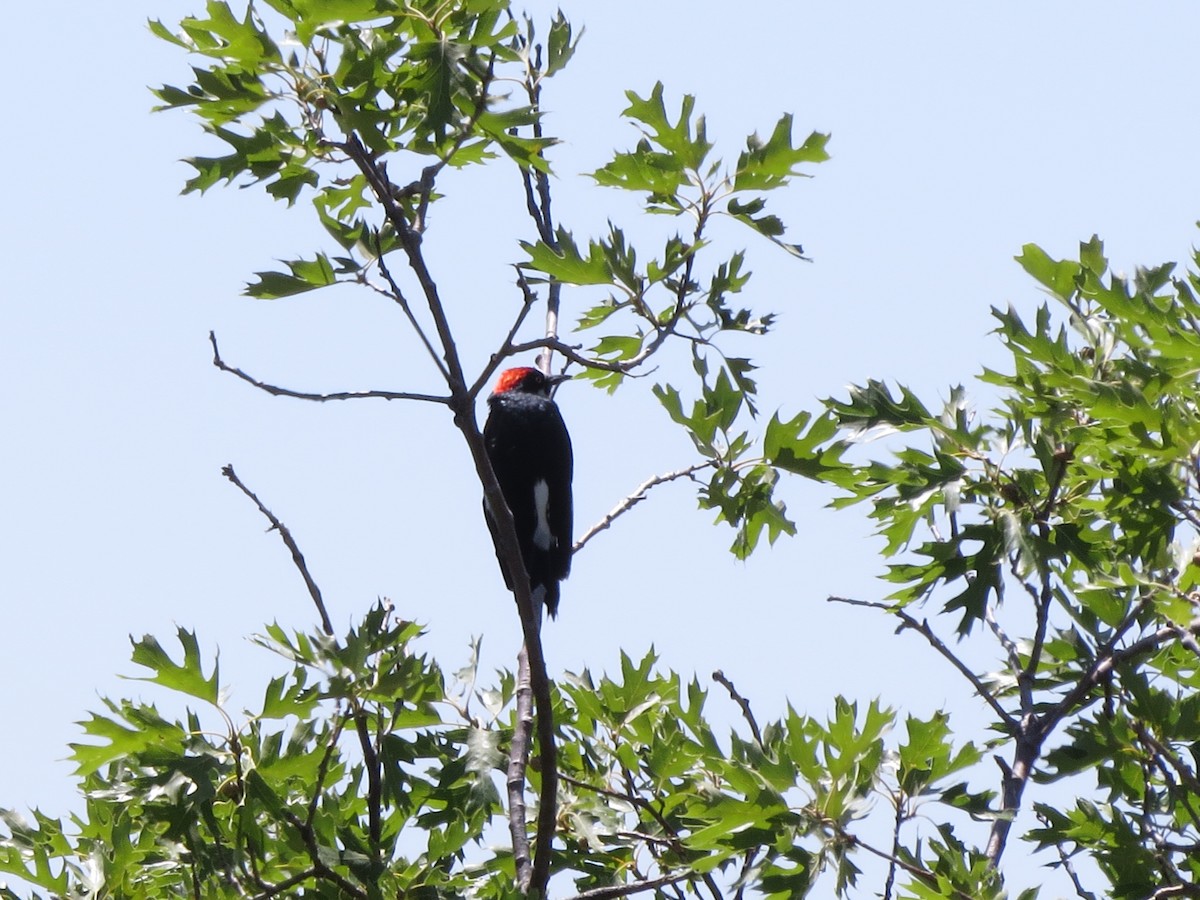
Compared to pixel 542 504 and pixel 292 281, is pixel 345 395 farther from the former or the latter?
pixel 542 504

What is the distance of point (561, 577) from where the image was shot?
19.5ft

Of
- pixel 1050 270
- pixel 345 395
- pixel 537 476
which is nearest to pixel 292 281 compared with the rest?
pixel 345 395

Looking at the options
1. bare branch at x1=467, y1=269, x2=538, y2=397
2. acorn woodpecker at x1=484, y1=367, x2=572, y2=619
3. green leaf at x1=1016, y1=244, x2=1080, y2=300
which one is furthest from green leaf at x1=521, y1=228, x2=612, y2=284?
acorn woodpecker at x1=484, y1=367, x2=572, y2=619

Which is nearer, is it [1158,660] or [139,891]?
[139,891]

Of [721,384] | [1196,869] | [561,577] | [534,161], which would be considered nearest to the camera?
[534,161]

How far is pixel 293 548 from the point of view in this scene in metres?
3.41

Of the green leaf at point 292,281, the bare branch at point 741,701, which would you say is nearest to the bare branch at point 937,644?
the bare branch at point 741,701

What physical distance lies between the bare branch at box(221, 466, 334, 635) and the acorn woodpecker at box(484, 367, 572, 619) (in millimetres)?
2474

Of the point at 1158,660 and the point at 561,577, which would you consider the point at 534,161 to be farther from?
the point at 561,577

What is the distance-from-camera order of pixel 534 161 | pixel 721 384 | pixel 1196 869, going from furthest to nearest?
pixel 721 384
pixel 1196 869
pixel 534 161

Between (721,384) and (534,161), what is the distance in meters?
0.88

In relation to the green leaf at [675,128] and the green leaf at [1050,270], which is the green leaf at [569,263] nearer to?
the green leaf at [675,128]

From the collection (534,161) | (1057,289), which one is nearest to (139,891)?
(534,161)

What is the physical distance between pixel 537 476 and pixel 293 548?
272 centimetres
